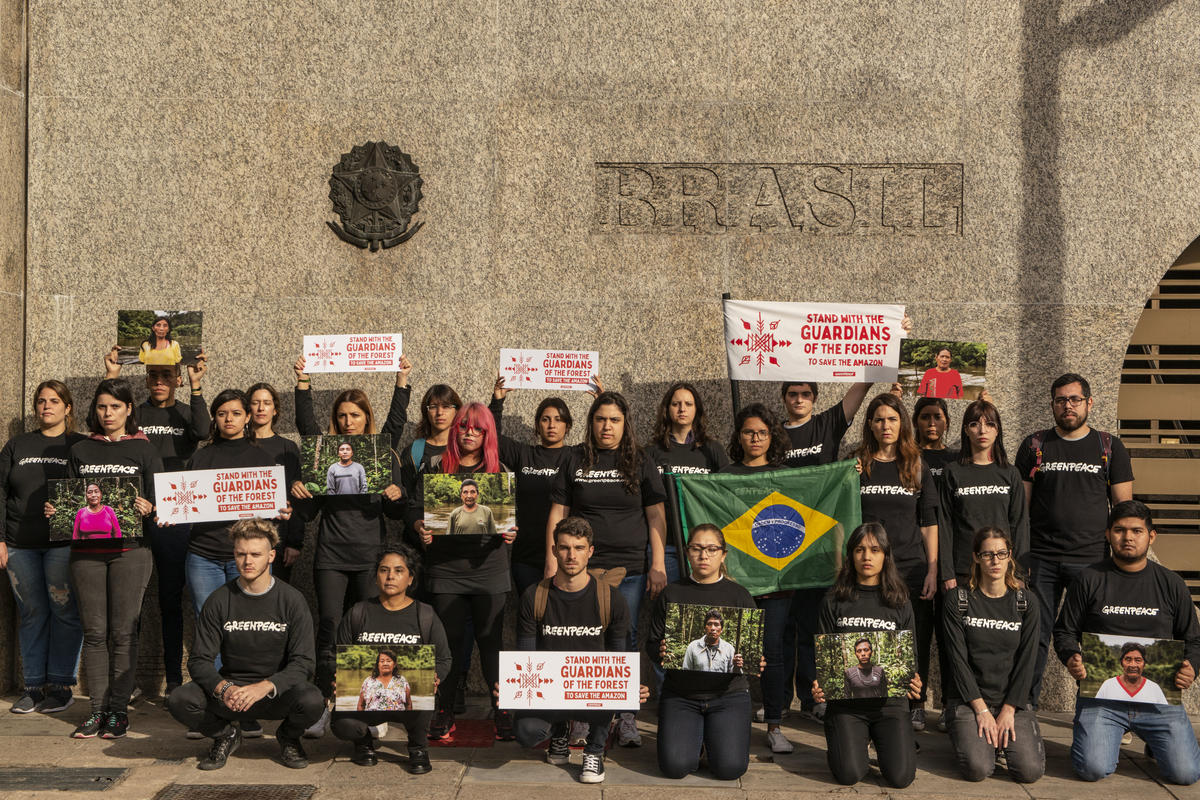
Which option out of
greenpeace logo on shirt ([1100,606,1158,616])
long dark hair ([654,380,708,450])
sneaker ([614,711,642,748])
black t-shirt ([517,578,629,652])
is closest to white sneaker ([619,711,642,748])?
sneaker ([614,711,642,748])

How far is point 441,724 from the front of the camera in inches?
270

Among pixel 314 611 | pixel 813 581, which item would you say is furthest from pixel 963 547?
pixel 314 611

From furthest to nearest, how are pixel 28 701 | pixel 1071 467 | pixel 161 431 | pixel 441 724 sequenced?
1. pixel 161 431
2. pixel 28 701
3. pixel 1071 467
4. pixel 441 724

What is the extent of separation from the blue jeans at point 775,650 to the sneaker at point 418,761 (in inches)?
79.5

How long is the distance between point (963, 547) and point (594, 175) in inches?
147

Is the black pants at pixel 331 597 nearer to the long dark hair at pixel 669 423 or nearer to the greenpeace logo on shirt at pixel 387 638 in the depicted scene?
the greenpeace logo on shirt at pixel 387 638

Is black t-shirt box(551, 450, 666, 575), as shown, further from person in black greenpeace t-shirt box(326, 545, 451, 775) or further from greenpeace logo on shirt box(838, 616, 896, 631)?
greenpeace logo on shirt box(838, 616, 896, 631)

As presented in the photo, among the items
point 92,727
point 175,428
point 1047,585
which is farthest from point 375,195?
point 1047,585

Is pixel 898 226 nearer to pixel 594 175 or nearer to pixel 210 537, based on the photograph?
pixel 594 175

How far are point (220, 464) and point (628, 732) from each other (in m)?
3.04

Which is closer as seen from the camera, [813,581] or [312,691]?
[312,691]

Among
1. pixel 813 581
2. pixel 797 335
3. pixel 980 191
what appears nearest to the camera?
pixel 813 581

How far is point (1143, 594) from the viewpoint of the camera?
6.45 metres

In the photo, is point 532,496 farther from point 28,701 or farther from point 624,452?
point 28,701
